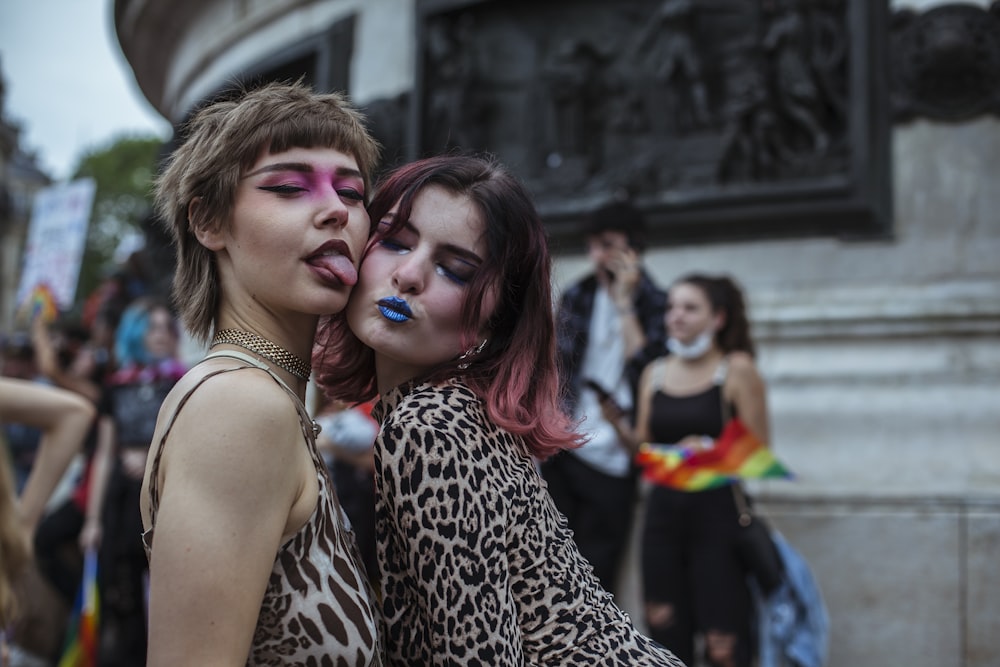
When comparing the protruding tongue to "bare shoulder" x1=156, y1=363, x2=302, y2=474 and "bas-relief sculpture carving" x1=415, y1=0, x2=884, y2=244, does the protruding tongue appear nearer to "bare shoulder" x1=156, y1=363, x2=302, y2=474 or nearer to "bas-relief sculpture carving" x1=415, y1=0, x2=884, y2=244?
"bare shoulder" x1=156, y1=363, x2=302, y2=474

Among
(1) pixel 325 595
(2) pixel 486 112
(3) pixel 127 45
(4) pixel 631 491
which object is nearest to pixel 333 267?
(1) pixel 325 595

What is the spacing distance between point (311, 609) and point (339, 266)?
0.59 meters

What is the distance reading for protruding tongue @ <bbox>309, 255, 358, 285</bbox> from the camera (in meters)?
1.80

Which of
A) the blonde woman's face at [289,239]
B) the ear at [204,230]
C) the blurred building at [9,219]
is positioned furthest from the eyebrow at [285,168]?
the blurred building at [9,219]

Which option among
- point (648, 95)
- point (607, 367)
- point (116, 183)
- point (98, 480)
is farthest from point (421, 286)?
point (116, 183)

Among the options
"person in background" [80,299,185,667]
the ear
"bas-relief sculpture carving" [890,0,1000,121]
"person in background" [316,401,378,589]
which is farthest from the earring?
"bas-relief sculpture carving" [890,0,1000,121]

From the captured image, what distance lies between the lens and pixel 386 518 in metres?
1.76

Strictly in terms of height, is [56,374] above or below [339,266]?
below

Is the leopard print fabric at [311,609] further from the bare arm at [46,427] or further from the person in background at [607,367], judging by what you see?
the person in background at [607,367]

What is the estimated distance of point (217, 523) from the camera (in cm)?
149

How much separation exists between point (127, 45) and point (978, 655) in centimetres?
1104

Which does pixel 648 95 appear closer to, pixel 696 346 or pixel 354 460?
pixel 696 346

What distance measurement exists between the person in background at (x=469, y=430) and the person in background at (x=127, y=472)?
415 cm

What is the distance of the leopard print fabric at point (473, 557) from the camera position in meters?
1.66
